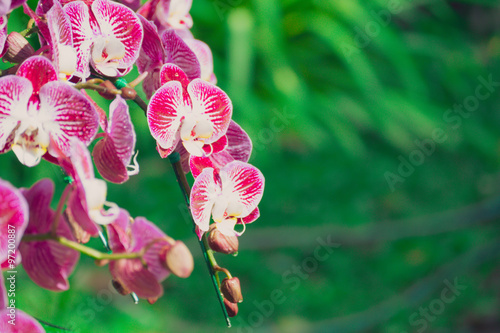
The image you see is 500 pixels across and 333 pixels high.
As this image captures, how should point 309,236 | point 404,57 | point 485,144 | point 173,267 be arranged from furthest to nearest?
1. point 485,144
2. point 309,236
3. point 404,57
4. point 173,267

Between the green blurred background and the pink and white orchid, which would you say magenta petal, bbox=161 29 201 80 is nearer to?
the pink and white orchid

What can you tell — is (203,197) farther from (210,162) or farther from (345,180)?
Result: (345,180)

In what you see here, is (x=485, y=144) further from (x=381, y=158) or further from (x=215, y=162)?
(x=215, y=162)

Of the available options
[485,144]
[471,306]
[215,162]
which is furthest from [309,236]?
[215,162]

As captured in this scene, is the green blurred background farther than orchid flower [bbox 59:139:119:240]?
Yes

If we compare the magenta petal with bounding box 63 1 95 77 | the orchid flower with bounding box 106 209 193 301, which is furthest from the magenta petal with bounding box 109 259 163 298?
the magenta petal with bounding box 63 1 95 77

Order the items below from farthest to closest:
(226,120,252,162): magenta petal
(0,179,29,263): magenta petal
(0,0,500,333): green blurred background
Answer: (0,0,500,333): green blurred background → (226,120,252,162): magenta petal → (0,179,29,263): magenta petal
